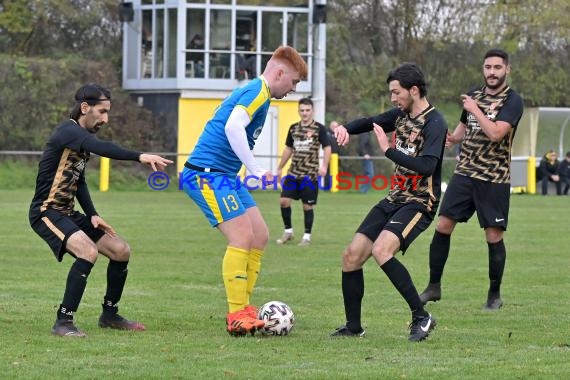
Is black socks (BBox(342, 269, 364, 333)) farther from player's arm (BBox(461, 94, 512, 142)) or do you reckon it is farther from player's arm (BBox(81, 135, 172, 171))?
player's arm (BBox(461, 94, 512, 142))

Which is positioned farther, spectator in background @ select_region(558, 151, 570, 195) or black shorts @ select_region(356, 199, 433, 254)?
spectator in background @ select_region(558, 151, 570, 195)

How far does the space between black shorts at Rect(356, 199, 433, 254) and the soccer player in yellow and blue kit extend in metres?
0.80

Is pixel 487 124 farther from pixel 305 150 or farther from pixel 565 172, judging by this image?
pixel 565 172

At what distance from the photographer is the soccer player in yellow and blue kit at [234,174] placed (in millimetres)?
8852

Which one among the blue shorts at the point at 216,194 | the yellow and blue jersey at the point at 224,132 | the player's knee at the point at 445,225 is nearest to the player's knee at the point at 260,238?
the blue shorts at the point at 216,194

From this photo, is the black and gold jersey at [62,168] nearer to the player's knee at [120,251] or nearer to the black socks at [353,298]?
the player's knee at [120,251]

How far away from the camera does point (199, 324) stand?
9.50 meters

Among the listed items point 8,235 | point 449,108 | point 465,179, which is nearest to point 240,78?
point 449,108

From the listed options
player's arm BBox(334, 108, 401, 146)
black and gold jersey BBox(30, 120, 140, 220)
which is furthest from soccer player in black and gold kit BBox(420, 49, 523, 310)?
black and gold jersey BBox(30, 120, 140, 220)

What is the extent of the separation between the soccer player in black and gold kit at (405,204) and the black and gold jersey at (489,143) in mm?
1660

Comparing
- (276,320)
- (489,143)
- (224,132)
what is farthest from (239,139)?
(489,143)

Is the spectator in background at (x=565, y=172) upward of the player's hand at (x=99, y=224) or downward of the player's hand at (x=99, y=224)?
downward

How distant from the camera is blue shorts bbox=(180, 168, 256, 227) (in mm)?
8898

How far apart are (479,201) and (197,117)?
94.7 feet
